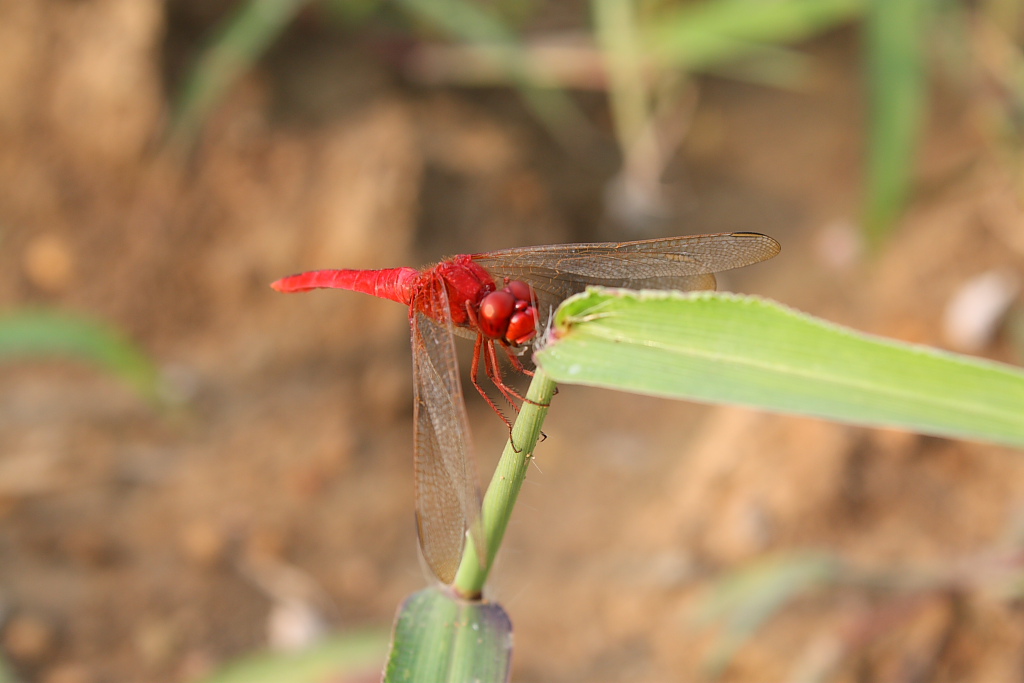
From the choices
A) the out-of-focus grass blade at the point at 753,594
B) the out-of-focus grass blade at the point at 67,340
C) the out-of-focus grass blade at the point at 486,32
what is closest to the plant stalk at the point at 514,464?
the out-of-focus grass blade at the point at 753,594

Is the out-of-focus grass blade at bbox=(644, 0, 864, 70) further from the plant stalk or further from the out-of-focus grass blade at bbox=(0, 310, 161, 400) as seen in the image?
the plant stalk

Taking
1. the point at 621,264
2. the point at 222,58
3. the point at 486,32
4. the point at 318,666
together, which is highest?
the point at 486,32

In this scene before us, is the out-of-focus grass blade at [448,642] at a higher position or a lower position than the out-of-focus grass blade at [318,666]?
lower

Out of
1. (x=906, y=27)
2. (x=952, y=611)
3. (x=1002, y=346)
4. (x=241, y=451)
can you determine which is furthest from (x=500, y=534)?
(x=906, y=27)

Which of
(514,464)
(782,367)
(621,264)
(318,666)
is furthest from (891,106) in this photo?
(318,666)

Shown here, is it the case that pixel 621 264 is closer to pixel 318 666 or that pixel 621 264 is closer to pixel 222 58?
pixel 318 666

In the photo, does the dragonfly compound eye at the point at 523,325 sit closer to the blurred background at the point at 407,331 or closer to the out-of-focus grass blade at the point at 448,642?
the out-of-focus grass blade at the point at 448,642
